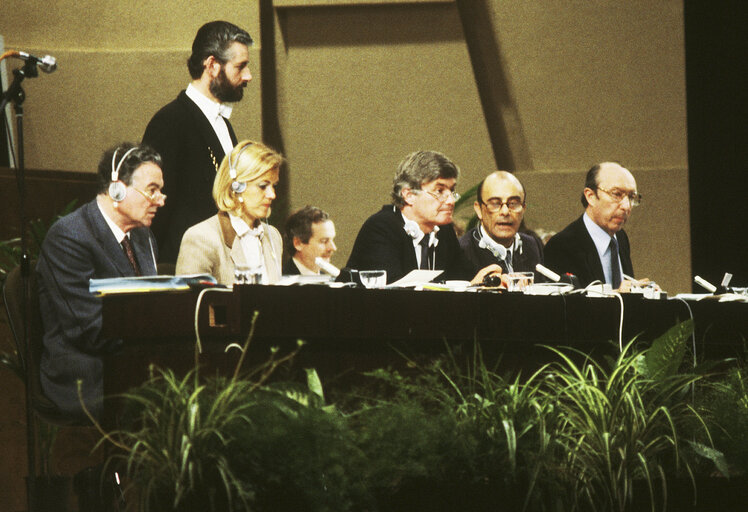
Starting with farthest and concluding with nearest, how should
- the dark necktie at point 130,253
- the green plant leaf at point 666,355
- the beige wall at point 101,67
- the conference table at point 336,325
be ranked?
1. the beige wall at point 101,67
2. the dark necktie at point 130,253
3. the green plant leaf at point 666,355
4. the conference table at point 336,325

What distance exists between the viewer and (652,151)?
7266mm

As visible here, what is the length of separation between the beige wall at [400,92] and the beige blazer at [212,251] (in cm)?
358

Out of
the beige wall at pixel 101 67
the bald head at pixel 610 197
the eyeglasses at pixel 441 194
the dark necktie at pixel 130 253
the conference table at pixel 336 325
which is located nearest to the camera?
the conference table at pixel 336 325

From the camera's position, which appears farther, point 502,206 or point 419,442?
point 502,206

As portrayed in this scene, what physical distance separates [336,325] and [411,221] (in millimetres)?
1381

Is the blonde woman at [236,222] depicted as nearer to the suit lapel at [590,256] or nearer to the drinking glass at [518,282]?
the drinking glass at [518,282]

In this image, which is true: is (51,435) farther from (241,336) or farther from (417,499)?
(417,499)

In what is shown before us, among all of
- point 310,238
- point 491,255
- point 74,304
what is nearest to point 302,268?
point 310,238

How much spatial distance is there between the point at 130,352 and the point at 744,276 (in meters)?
4.46

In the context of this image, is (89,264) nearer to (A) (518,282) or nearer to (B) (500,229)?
(A) (518,282)

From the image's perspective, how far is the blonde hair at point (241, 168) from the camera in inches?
151

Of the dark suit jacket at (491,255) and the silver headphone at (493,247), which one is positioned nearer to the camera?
the silver headphone at (493,247)

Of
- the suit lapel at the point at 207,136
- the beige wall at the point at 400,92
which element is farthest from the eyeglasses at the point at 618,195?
the beige wall at the point at 400,92

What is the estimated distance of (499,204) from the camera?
15.3 ft
